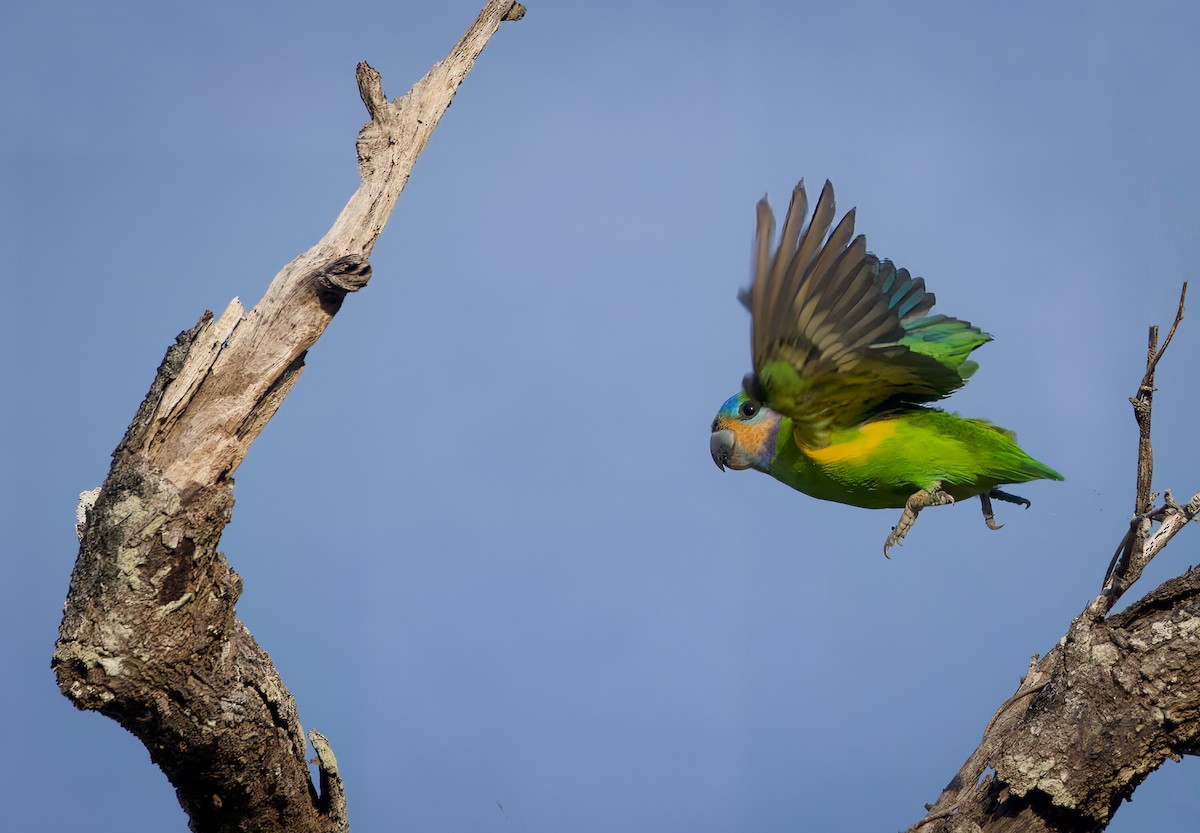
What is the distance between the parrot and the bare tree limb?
1152 mm

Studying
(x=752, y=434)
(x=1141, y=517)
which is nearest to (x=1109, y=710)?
(x=1141, y=517)

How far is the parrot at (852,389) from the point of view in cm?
279

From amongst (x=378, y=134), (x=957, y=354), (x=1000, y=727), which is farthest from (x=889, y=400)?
(x=378, y=134)

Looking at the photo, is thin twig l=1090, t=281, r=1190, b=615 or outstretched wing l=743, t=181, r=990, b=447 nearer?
thin twig l=1090, t=281, r=1190, b=615

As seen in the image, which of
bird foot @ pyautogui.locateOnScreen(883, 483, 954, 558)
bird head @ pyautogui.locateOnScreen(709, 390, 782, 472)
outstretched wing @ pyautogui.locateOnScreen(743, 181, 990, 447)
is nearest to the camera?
outstretched wing @ pyautogui.locateOnScreen(743, 181, 990, 447)

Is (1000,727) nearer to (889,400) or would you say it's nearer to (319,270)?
(889,400)

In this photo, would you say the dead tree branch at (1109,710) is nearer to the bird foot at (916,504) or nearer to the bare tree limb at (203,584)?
the bird foot at (916,504)

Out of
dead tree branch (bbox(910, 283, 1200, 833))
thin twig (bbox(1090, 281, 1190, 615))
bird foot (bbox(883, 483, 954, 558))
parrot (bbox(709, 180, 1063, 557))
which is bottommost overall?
dead tree branch (bbox(910, 283, 1200, 833))

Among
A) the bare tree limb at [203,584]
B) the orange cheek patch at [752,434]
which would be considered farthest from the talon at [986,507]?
the bare tree limb at [203,584]

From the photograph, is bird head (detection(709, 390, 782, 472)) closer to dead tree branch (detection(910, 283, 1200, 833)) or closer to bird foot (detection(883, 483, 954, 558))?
bird foot (detection(883, 483, 954, 558))

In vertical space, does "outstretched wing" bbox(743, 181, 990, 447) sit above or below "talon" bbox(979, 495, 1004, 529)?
above

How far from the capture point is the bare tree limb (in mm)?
2221

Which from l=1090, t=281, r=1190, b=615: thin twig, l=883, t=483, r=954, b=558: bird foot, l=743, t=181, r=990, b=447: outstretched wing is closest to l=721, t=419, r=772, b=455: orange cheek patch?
l=743, t=181, r=990, b=447: outstretched wing

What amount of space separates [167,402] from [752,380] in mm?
1610
